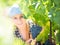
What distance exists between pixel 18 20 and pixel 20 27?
0.05 meters

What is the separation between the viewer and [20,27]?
1419mm

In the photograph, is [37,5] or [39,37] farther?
[39,37]

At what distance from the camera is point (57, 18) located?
122 centimetres

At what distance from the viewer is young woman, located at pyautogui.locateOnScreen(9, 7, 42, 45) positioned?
1.40 metres

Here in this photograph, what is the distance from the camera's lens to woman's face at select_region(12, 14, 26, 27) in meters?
1.40

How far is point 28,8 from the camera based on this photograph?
4.59 feet

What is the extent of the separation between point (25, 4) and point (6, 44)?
279 millimetres

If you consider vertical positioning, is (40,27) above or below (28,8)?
below

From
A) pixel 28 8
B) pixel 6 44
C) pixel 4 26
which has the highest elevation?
pixel 28 8

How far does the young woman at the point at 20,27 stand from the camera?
1397 mm

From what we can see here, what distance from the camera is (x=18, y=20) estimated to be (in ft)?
4.63

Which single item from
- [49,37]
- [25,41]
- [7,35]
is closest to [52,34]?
[49,37]

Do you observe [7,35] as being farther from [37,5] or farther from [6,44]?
[37,5]

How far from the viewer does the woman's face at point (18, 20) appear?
55.2 inches
